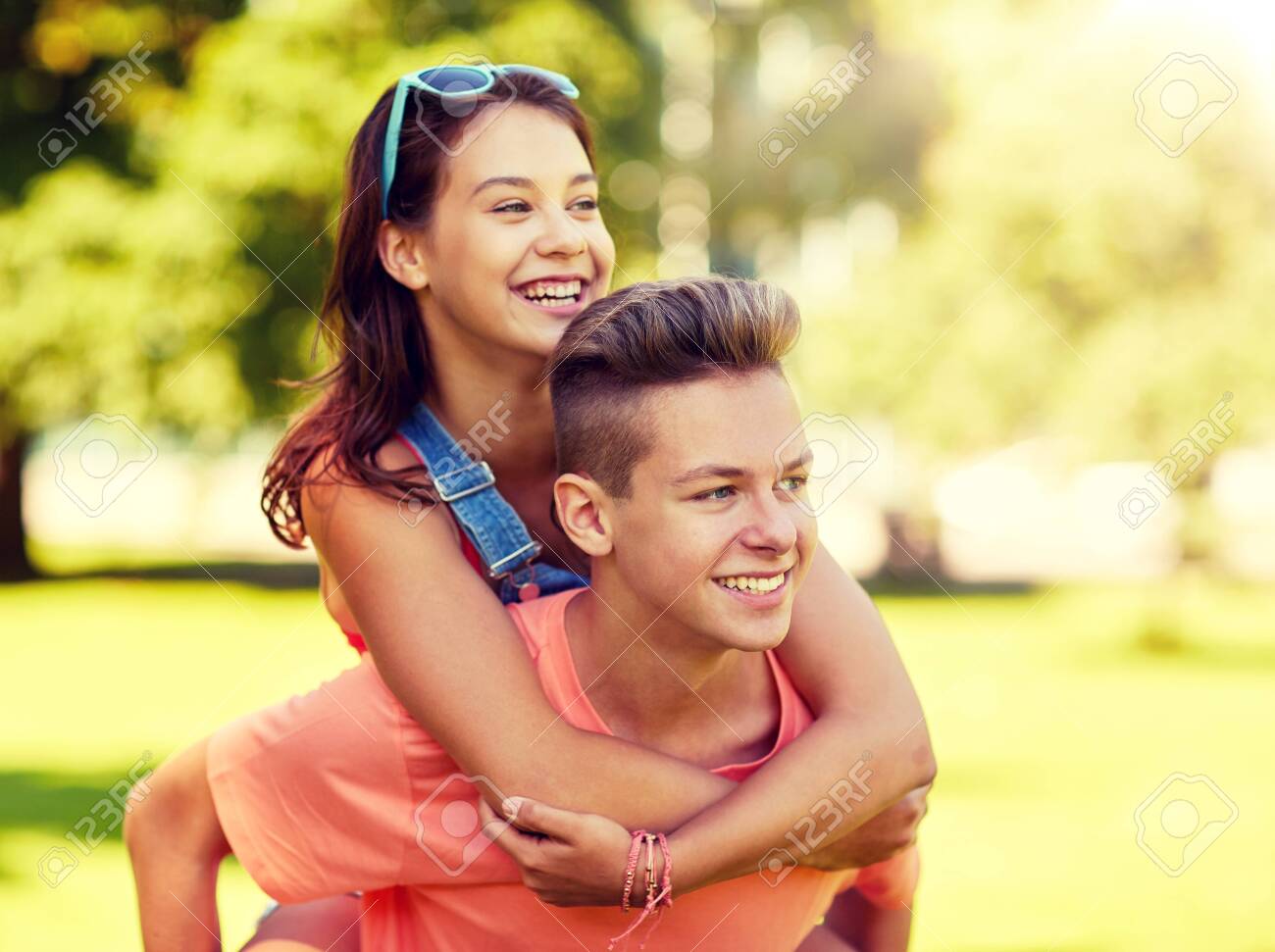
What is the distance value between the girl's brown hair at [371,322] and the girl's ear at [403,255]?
27 millimetres

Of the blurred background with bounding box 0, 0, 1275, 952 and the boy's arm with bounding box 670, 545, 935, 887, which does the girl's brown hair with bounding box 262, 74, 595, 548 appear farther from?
the blurred background with bounding box 0, 0, 1275, 952

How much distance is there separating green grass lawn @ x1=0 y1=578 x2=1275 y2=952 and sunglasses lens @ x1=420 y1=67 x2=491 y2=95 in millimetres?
4603

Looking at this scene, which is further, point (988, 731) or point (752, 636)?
point (988, 731)

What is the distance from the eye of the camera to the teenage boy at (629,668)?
8.95 feet

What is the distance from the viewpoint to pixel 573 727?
9.33ft

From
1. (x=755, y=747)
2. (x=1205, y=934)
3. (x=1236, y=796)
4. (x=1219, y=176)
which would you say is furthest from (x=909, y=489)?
(x=755, y=747)

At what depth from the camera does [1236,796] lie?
401 inches

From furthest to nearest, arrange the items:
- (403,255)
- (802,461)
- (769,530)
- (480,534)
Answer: (403,255) < (480,534) < (802,461) < (769,530)

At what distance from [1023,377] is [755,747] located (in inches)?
647

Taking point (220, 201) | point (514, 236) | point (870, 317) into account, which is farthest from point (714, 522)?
point (870, 317)

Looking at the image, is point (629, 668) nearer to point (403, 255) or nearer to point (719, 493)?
point (719, 493)

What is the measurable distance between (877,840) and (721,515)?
831mm

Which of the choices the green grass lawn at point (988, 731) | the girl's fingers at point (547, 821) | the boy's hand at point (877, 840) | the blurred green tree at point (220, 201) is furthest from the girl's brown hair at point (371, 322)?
the blurred green tree at point (220, 201)

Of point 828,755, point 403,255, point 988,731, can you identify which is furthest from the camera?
point 988,731
